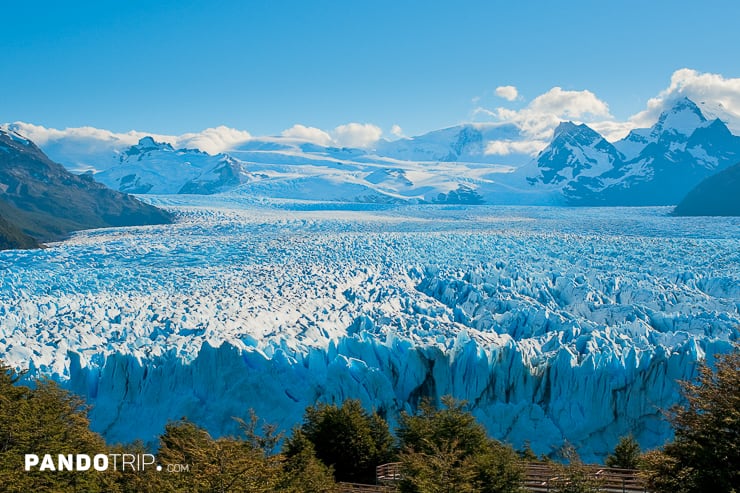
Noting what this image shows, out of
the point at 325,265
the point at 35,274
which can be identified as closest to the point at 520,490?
the point at 325,265

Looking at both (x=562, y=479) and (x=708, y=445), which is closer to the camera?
(x=708, y=445)

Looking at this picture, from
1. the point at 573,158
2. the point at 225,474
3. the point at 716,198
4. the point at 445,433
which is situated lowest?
the point at 445,433

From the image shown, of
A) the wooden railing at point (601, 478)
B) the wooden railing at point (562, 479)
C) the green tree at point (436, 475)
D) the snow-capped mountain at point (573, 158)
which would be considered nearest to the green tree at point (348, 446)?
the wooden railing at point (562, 479)

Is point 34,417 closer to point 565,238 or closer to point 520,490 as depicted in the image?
point 520,490

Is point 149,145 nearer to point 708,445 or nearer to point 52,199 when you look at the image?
point 52,199

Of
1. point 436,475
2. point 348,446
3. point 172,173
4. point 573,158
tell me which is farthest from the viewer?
point 573,158

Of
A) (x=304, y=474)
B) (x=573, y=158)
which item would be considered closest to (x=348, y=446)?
(x=304, y=474)
